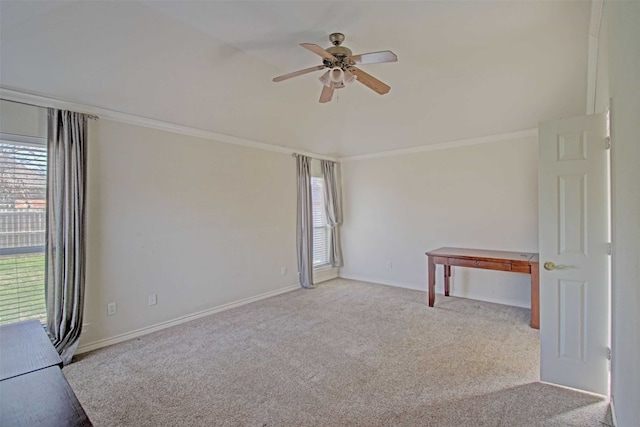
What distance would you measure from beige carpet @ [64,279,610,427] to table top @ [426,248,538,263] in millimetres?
746

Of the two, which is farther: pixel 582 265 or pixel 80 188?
pixel 80 188

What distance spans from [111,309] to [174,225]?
3.63ft

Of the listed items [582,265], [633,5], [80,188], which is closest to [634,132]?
[633,5]

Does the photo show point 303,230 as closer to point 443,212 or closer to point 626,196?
point 443,212

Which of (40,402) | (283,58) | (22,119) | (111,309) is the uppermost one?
(283,58)

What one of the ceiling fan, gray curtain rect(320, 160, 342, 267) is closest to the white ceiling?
the ceiling fan

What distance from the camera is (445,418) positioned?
207 cm

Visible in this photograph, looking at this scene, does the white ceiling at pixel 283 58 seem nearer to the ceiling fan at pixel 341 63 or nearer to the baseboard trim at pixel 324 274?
Result: the ceiling fan at pixel 341 63

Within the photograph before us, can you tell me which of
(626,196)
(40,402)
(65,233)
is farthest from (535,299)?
(65,233)

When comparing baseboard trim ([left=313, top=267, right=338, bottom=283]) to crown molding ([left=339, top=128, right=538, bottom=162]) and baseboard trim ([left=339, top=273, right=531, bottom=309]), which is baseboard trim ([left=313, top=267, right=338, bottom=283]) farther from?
crown molding ([left=339, top=128, right=538, bottom=162])

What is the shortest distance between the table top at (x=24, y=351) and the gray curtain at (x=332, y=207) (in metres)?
4.55

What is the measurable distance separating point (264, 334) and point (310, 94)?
3075 millimetres

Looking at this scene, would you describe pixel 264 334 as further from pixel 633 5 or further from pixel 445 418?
pixel 633 5

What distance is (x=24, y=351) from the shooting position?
1.55m
